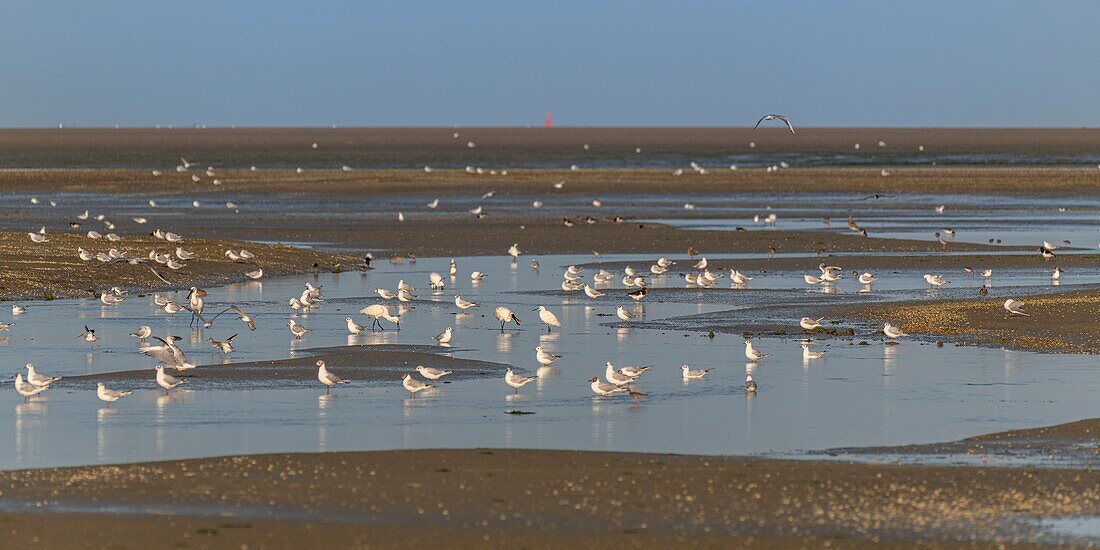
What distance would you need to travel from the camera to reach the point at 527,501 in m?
11.0

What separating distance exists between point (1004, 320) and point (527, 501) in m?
11.9

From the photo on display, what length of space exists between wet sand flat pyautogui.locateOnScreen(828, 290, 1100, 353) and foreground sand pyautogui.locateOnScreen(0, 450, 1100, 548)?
316 inches

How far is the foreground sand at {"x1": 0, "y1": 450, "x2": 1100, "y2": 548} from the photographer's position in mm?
10086

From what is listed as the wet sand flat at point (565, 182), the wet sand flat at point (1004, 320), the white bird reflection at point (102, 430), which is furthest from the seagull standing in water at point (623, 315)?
the wet sand flat at point (565, 182)

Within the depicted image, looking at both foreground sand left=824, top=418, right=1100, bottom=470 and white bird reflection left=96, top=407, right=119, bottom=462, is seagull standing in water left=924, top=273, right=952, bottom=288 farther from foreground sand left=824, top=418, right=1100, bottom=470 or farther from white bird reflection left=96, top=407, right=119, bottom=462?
white bird reflection left=96, top=407, right=119, bottom=462

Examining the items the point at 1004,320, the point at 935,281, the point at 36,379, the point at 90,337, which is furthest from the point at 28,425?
the point at 935,281

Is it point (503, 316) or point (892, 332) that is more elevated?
point (503, 316)

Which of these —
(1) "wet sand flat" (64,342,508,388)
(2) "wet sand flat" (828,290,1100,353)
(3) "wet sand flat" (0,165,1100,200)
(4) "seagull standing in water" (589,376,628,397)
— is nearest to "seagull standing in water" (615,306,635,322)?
(2) "wet sand flat" (828,290,1100,353)

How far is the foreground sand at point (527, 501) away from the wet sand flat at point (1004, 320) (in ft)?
26.3

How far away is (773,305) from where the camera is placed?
24.4m

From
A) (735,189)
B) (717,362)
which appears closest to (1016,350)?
(717,362)

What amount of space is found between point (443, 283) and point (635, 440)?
1443cm

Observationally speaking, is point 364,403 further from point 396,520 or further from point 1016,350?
point 1016,350

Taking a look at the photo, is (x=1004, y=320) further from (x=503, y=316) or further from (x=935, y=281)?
(x=503, y=316)
